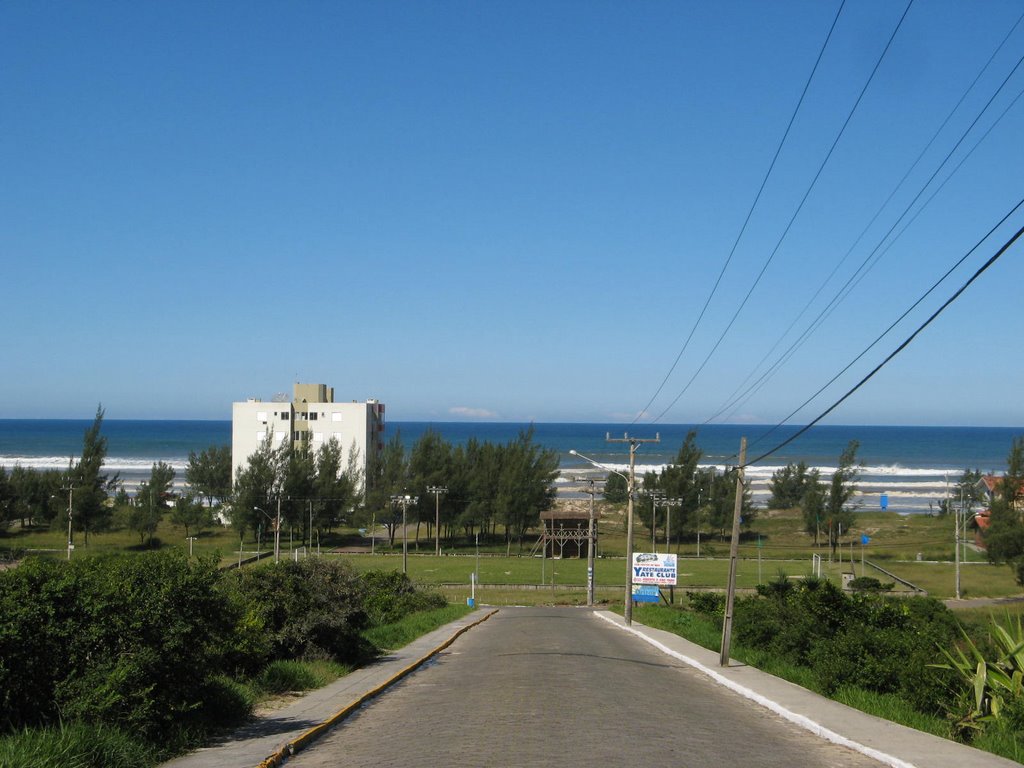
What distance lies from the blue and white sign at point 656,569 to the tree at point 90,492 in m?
52.9

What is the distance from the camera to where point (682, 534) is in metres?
111

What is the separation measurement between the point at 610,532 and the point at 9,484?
212ft

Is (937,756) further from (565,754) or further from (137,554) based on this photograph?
(137,554)

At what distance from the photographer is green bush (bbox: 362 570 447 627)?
120 feet

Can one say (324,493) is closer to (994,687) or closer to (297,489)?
(297,489)

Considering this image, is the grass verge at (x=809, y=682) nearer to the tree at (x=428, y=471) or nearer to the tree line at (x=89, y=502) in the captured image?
Answer: the tree line at (x=89, y=502)

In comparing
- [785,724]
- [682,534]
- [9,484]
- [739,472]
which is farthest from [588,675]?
[682,534]

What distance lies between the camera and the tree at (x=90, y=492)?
87.2 meters

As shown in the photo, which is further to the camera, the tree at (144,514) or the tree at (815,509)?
the tree at (815,509)

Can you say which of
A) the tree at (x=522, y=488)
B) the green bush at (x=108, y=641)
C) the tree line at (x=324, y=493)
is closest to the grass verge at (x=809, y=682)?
the green bush at (x=108, y=641)

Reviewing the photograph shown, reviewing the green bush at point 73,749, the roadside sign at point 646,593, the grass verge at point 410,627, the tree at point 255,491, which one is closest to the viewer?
the green bush at point 73,749

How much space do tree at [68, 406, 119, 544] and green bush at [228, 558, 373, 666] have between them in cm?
7204

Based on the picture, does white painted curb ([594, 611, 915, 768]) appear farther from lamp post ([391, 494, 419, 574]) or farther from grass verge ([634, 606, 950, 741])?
lamp post ([391, 494, 419, 574])

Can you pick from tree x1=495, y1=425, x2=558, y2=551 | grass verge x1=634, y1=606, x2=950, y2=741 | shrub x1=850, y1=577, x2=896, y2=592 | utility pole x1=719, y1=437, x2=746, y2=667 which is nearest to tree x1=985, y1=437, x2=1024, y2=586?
shrub x1=850, y1=577, x2=896, y2=592
